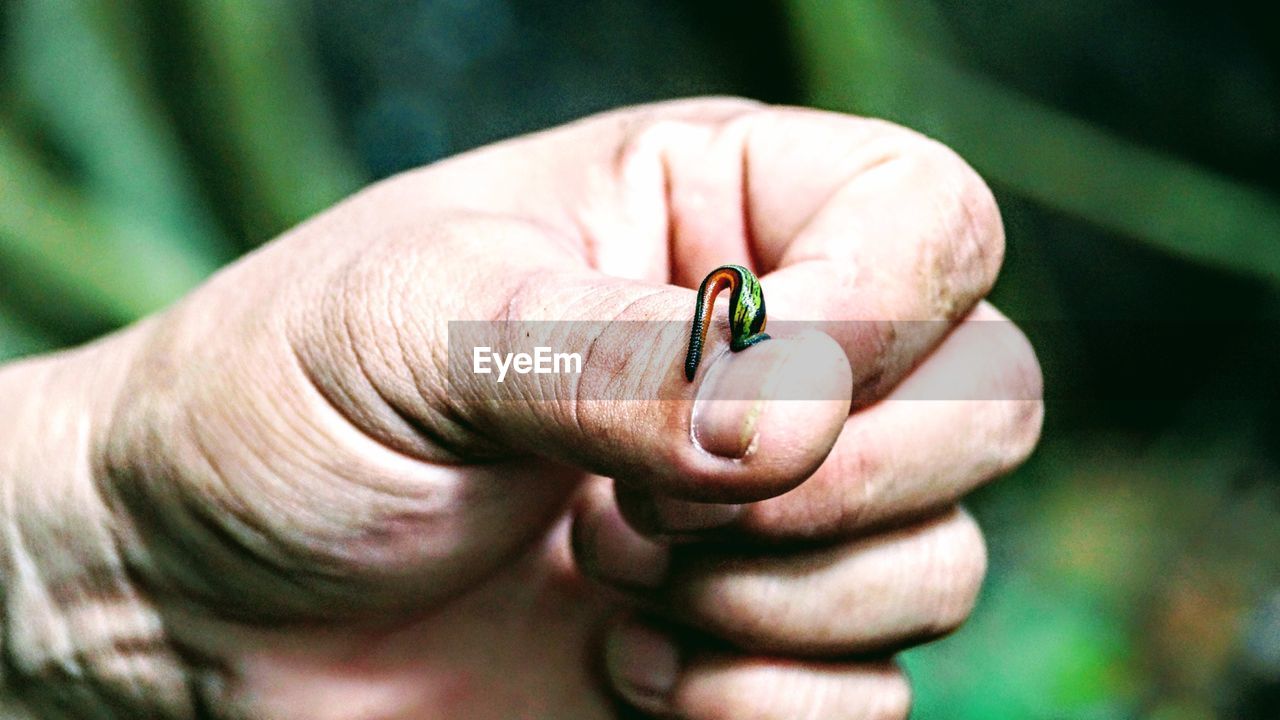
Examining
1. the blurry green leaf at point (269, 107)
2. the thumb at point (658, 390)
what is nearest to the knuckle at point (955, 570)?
the thumb at point (658, 390)

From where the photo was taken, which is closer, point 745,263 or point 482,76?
point 745,263

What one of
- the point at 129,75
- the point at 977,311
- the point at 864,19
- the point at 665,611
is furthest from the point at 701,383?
the point at 129,75

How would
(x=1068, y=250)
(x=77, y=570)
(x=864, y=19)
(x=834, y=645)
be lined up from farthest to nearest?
(x=1068, y=250) → (x=864, y=19) → (x=77, y=570) → (x=834, y=645)

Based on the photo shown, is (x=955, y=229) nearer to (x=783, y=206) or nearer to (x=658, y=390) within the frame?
(x=783, y=206)

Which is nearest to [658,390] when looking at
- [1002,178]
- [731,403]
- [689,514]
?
[731,403]

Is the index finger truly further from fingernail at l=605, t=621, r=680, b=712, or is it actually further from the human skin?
fingernail at l=605, t=621, r=680, b=712

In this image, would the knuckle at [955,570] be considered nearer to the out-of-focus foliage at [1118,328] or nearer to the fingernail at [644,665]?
the fingernail at [644,665]

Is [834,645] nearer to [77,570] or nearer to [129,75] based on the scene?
[77,570]
